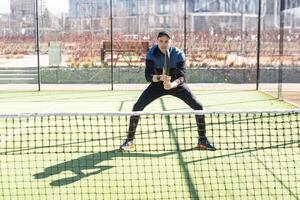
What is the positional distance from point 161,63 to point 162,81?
28cm

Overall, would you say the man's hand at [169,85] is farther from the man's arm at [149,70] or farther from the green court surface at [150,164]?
the green court surface at [150,164]

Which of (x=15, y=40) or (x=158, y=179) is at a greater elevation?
(x=15, y=40)

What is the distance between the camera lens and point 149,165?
6004mm

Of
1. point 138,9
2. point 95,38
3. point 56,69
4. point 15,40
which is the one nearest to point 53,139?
point 56,69

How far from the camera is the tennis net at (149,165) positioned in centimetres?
495

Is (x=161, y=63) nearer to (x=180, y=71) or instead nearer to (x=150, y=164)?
(x=180, y=71)

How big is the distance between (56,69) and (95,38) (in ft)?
12.2

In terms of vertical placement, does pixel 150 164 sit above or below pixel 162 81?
below

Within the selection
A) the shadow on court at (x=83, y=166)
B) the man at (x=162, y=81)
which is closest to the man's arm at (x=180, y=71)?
the man at (x=162, y=81)

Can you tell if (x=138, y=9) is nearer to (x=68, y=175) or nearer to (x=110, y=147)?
(x=110, y=147)

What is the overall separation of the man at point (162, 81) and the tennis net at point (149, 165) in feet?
0.68

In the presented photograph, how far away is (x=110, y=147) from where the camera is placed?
7094mm

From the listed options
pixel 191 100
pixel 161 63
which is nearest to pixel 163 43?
pixel 161 63

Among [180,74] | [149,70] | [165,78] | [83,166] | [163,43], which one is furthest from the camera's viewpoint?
[180,74]
